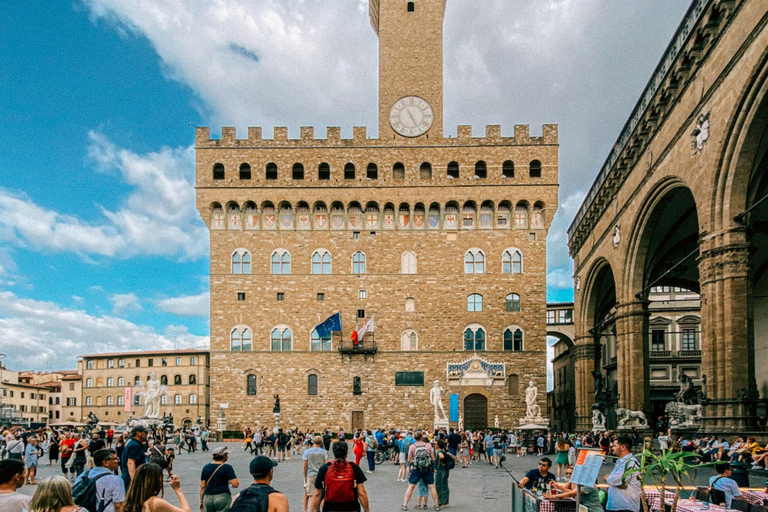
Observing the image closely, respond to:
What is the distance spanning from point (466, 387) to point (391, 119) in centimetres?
1621

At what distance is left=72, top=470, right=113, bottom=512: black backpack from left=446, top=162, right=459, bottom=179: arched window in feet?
128

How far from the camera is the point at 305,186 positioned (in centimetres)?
4519

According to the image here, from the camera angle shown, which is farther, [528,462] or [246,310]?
[246,310]

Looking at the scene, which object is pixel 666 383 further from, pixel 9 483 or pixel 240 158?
pixel 9 483

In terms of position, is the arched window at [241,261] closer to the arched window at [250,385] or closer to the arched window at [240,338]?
the arched window at [240,338]

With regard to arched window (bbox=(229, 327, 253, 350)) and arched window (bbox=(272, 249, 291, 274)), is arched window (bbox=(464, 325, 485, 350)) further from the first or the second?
arched window (bbox=(229, 327, 253, 350))

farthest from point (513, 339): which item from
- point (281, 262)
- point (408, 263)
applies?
point (281, 262)

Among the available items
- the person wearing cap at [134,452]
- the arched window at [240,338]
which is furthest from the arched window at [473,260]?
the person wearing cap at [134,452]

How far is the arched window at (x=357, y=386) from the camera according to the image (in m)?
43.9

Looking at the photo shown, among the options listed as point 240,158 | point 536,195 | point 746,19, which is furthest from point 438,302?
point 746,19

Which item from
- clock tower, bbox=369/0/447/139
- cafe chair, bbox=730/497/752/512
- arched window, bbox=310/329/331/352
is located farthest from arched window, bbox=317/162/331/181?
cafe chair, bbox=730/497/752/512

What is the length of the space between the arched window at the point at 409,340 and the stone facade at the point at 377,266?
0.08 metres

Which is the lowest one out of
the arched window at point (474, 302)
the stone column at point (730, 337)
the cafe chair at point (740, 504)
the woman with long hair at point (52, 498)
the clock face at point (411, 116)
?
the cafe chair at point (740, 504)

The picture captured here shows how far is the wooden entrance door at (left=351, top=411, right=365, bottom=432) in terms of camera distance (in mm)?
43688
